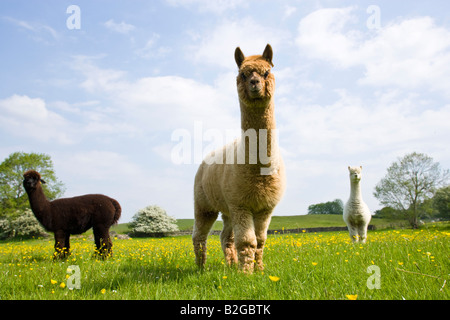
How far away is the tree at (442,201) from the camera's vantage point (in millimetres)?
29733

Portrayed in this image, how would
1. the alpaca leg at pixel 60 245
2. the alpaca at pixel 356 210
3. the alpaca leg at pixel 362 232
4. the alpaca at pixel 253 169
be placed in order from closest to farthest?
the alpaca at pixel 253 169 → the alpaca leg at pixel 60 245 → the alpaca leg at pixel 362 232 → the alpaca at pixel 356 210

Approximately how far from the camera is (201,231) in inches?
223

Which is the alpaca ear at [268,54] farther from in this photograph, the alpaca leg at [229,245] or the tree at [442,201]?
the tree at [442,201]

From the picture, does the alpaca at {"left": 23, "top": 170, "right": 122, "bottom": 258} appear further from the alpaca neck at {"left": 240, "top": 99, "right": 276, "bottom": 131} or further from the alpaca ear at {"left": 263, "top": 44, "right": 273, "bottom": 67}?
the alpaca ear at {"left": 263, "top": 44, "right": 273, "bottom": 67}

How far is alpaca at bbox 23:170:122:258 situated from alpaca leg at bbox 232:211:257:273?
16.7 ft

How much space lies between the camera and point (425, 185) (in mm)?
30219

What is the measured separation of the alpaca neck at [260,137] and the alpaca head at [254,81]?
13 centimetres

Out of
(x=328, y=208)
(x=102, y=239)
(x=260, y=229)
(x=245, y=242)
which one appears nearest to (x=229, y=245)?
(x=260, y=229)

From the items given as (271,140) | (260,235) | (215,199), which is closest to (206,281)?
(260,235)

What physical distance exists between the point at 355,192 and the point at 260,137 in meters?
6.66

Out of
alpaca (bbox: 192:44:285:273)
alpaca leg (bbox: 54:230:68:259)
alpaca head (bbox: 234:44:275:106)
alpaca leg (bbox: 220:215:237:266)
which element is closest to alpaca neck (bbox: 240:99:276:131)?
alpaca (bbox: 192:44:285:273)

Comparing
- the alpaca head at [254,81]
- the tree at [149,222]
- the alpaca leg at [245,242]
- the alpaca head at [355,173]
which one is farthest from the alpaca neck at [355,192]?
the tree at [149,222]
